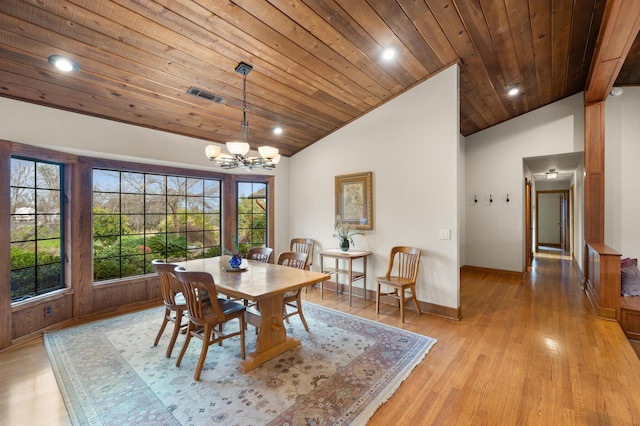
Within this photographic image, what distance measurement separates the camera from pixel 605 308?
344cm

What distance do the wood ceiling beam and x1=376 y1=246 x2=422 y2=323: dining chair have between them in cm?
281

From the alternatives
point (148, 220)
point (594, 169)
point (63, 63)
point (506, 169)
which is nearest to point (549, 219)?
point (506, 169)

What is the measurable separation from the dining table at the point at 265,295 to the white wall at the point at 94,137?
201cm

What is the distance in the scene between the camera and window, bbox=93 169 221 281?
3.87m

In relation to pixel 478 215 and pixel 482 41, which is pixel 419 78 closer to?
pixel 482 41

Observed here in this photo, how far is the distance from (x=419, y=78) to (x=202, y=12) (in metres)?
2.72

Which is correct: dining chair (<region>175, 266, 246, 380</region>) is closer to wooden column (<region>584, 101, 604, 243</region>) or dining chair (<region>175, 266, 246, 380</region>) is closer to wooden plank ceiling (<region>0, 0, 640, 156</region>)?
wooden plank ceiling (<region>0, 0, 640, 156</region>)

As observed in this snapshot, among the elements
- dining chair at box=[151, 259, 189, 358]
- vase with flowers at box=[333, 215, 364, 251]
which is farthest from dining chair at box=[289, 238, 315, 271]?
dining chair at box=[151, 259, 189, 358]

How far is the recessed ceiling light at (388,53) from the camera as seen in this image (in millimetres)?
3035

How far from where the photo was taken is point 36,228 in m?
3.21

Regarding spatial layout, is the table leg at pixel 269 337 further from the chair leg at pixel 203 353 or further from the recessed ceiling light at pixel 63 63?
the recessed ceiling light at pixel 63 63

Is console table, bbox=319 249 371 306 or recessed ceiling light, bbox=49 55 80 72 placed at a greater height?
recessed ceiling light, bbox=49 55 80 72

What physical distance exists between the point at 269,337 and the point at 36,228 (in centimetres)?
298

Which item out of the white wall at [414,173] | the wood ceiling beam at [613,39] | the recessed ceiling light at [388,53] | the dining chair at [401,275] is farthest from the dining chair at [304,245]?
the wood ceiling beam at [613,39]
